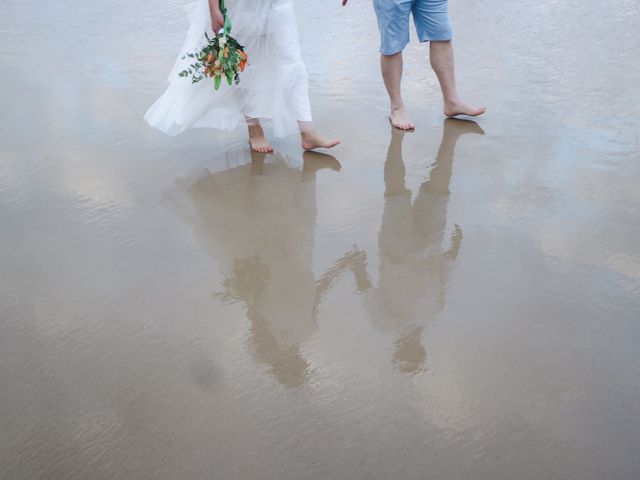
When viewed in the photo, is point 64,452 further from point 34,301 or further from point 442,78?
point 442,78

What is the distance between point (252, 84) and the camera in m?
4.38

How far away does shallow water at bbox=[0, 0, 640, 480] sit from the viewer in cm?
233

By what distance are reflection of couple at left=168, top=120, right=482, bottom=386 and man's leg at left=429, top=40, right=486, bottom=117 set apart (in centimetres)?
28

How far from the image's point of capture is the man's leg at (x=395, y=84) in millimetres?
4672

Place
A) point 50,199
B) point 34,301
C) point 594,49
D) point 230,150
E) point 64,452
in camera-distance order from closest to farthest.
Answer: point 64,452
point 34,301
point 50,199
point 230,150
point 594,49

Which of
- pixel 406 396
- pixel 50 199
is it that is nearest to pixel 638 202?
pixel 406 396

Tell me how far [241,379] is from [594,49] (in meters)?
4.18

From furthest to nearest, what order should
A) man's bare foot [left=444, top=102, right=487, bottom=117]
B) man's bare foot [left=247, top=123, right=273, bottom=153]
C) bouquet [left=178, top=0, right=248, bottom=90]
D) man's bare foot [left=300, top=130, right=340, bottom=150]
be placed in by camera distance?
man's bare foot [left=444, top=102, right=487, bottom=117], man's bare foot [left=247, top=123, right=273, bottom=153], man's bare foot [left=300, top=130, right=340, bottom=150], bouquet [left=178, top=0, right=248, bottom=90]

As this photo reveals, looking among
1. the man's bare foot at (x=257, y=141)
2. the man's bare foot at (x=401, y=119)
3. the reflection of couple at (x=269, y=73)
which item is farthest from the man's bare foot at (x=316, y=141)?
the man's bare foot at (x=401, y=119)

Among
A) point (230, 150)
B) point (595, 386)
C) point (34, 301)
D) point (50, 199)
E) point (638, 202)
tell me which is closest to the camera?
point (595, 386)

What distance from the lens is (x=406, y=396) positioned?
98.1 inches

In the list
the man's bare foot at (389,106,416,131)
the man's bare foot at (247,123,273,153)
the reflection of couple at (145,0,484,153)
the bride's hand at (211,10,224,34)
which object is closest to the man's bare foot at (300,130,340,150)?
the reflection of couple at (145,0,484,153)

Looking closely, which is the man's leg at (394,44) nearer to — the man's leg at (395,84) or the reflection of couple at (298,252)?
the man's leg at (395,84)

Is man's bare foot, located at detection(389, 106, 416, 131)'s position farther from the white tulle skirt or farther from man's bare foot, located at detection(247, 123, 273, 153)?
man's bare foot, located at detection(247, 123, 273, 153)
